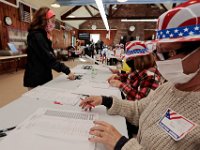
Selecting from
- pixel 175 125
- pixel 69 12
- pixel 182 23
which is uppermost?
pixel 69 12

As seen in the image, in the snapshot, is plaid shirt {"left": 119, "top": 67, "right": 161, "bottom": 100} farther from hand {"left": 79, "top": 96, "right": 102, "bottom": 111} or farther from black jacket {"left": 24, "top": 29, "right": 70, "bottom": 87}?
black jacket {"left": 24, "top": 29, "right": 70, "bottom": 87}

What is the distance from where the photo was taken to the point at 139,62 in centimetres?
165

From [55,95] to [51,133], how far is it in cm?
60

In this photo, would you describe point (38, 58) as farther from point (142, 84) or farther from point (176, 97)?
point (176, 97)

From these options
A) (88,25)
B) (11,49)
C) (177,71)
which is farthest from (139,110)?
(88,25)

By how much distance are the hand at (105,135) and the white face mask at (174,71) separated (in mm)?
330

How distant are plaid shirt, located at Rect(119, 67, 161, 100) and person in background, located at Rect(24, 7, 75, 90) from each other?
0.79 m

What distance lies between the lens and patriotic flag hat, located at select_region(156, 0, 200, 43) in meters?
0.57

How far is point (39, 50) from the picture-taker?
180 cm

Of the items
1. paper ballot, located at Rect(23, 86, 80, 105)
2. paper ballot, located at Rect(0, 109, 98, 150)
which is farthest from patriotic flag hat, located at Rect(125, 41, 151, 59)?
paper ballot, located at Rect(0, 109, 98, 150)

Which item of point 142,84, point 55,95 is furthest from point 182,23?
point 55,95

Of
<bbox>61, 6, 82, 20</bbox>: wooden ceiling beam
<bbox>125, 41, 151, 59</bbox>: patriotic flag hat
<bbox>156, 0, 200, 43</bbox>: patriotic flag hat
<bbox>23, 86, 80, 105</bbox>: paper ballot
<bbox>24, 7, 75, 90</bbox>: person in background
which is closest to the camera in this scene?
<bbox>156, 0, 200, 43</bbox>: patriotic flag hat

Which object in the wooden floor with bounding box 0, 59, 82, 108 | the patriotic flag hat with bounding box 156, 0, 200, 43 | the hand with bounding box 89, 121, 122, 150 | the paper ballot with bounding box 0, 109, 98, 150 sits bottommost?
the wooden floor with bounding box 0, 59, 82, 108

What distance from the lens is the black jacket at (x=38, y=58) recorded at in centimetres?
179
